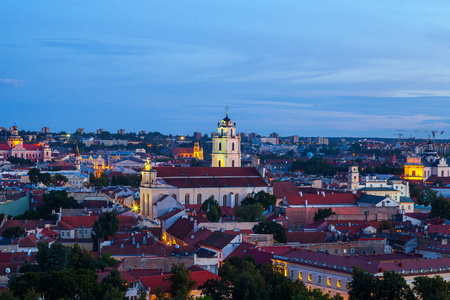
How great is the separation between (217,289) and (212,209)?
20779mm

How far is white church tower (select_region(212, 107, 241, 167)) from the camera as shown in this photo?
69438 millimetres

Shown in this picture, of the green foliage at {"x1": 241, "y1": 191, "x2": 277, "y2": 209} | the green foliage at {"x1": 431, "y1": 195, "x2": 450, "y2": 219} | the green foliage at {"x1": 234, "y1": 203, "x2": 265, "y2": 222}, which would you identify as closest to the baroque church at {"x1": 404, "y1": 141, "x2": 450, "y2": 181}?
the green foliage at {"x1": 431, "y1": 195, "x2": 450, "y2": 219}

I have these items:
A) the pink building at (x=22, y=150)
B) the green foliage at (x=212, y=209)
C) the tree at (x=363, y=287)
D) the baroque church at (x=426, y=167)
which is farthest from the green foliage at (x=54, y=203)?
the pink building at (x=22, y=150)

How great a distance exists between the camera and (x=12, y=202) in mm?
56812

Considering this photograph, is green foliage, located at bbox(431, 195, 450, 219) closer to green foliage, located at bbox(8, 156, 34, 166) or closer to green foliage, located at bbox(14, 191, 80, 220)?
green foliage, located at bbox(14, 191, 80, 220)

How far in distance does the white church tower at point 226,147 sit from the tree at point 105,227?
26.6 m

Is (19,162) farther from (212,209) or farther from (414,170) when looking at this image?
(212,209)

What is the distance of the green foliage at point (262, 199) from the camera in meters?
56.8

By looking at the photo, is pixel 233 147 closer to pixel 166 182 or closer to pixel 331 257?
pixel 166 182

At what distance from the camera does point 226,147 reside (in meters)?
69.6

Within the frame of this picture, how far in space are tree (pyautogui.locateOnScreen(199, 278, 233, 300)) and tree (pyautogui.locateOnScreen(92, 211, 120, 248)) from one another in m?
12.4

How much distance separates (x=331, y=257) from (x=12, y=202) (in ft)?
99.5

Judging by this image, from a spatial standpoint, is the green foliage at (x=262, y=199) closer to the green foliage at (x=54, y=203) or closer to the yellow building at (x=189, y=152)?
the green foliage at (x=54, y=203)

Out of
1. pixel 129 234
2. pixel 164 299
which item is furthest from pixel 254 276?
pixel 129 234
